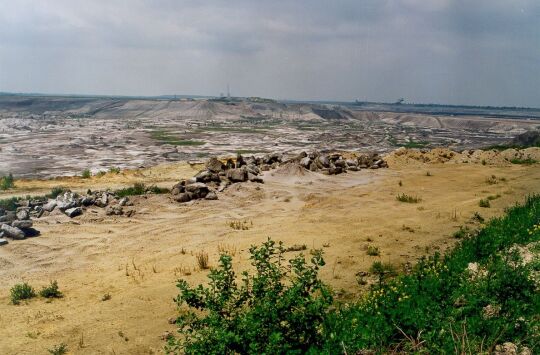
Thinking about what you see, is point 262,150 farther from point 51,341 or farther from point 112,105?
point 112,105

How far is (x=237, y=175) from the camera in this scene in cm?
1606

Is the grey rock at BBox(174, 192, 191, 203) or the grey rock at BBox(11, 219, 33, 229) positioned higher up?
the grey rock at BBox(174, 192, 191, 203)

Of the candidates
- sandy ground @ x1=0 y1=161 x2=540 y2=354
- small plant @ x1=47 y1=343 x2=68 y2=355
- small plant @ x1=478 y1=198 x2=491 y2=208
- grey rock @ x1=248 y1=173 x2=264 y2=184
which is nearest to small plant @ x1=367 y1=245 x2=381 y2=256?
sandy ground @ x1=0 y1=161 x2=540 y2=354

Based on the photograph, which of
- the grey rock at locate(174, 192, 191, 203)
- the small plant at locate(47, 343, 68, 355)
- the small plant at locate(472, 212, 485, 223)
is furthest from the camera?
the grey rock at locate(174, 192, 191, 203)

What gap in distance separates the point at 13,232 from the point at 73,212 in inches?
78.3

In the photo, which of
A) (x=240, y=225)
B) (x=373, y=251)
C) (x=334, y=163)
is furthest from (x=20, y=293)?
(x=334, y=163)

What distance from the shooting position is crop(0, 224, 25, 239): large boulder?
1012cm

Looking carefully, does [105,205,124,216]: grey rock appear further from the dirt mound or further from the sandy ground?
the dirt mound

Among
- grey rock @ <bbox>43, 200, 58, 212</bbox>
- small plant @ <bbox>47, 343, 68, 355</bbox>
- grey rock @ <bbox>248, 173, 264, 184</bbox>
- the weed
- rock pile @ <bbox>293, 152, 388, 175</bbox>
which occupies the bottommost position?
small plant @ <bbox>47, 343, 68, 355</bbox>

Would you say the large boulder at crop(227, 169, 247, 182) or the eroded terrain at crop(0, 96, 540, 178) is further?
the eroded terrain at crop(0, 96, 540, 178)

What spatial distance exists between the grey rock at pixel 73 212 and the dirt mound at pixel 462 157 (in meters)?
16.3

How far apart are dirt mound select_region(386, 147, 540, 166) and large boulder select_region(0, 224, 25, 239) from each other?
1808 cm

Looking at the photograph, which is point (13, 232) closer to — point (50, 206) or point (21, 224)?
point (21, 224)

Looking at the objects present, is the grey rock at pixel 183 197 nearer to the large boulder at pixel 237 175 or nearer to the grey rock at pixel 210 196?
the grey rock at pixel 210 196
